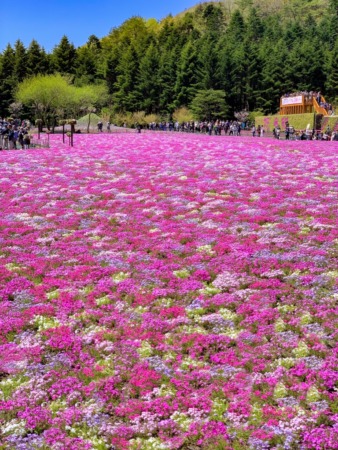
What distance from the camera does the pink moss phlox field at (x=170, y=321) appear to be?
730 cm

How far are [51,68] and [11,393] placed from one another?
11058cm

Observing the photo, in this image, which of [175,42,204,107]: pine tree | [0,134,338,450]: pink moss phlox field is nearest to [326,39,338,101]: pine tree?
[175,42,204,107]: pine tree

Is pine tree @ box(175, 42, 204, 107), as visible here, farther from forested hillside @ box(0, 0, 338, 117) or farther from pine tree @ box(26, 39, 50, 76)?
pine tree @ box(26, 39, 50, 76)

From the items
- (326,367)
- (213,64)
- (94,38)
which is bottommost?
(326,367)

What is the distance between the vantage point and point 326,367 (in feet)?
27.7

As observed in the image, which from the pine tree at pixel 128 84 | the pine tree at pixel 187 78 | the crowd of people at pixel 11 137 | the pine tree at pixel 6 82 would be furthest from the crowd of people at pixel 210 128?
the pine tree at pixel 6 82

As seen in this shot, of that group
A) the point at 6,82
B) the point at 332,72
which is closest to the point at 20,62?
the point at 6,82

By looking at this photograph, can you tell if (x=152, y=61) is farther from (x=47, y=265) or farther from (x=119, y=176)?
(x=47, y=265)

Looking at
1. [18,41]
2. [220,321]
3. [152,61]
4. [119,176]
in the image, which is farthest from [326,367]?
[18,41]

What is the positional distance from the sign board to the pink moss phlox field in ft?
199

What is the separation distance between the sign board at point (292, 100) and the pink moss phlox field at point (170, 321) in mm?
60562

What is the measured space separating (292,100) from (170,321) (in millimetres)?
76544

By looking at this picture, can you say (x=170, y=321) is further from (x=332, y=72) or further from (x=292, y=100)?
(x=332, y=72)

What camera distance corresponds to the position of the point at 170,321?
10.6 metres
